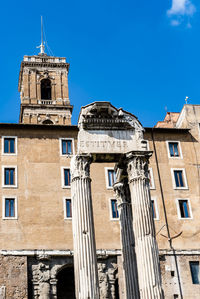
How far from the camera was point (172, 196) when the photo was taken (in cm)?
3497

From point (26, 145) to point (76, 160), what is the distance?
1491 centimetres

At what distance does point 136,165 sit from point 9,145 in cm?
1569

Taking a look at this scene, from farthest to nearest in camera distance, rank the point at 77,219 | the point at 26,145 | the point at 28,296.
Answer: the point at 26,145 < the point at 28,296 < the point at 77,219

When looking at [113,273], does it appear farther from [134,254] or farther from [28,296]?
[134,254]

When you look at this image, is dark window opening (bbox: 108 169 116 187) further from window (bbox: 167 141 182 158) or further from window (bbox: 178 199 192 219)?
window (bbox: 178 199 192 219)

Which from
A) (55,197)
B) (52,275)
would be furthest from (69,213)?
(52,275)

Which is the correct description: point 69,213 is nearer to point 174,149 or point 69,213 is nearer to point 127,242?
point 174,149

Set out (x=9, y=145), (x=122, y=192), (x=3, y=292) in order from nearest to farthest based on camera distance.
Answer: (x=122, y=192) < (x=3, y=292) < (x=9, y=145)

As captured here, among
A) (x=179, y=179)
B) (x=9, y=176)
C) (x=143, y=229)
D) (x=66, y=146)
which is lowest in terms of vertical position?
(x=143, y=229)

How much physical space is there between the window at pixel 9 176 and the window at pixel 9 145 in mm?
1120

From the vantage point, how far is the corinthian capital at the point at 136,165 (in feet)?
→ 68.2

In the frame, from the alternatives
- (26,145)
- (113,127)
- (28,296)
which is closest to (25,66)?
(26,145)

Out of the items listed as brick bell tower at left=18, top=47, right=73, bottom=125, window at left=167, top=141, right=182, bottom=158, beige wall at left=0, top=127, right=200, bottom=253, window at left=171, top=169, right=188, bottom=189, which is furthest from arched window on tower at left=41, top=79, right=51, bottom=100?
window at left=171, top=169, right=188, bottom=189

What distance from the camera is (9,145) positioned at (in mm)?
34719
